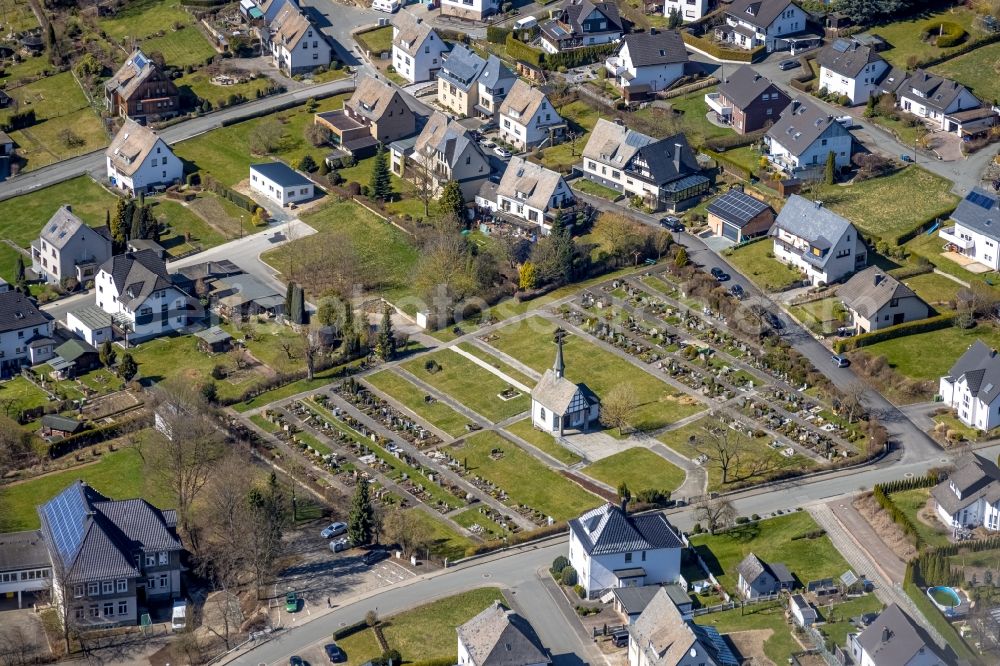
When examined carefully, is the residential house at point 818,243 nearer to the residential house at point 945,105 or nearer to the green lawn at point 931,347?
the green lawn at point 931,347

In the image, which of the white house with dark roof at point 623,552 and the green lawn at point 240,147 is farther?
the green lawn at point 240,147

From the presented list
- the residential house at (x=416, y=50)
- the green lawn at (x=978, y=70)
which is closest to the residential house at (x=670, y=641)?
the green lawn at (x=978, y=70)

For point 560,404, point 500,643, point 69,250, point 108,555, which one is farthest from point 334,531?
point 69,250

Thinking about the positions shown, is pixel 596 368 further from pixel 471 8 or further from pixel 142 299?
pixel 471 8

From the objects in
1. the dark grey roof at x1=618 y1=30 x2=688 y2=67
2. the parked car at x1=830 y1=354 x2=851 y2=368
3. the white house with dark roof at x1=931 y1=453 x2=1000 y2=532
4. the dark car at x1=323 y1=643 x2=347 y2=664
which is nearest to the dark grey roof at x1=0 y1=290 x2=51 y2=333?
the dark car at x1=323 y1=643 x2=347 y2=664

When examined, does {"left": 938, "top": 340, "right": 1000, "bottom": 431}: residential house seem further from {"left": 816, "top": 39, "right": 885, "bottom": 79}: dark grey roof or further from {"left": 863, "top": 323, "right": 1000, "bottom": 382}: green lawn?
{"left": 816, "top": 39, "right": 885, "bottom": 79}: dark grey roof

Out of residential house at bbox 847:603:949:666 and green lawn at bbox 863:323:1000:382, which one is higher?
residential house at bbox 847:603:949:666

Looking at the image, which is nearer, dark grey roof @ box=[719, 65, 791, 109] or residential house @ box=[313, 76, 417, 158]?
dark grey roof @ box=[719, 65, 791, 109]

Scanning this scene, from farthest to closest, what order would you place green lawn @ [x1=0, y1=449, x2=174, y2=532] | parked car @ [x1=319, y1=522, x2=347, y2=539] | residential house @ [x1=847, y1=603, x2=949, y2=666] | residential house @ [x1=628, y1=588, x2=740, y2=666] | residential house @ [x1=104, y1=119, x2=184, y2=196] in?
1. residential house @ [x1=104, y1=119, x2=184, y2=196]
2. green lawn @ [x1=0, y1=449, x2=174, y2=532]
3. parked car @ [x1=319, y1=522, x2=347, y2=539]
4. residential house @ [x1=628, y1=588, x2=740, y2=666]
5. residential house @ [x1=847, y1=603, x2=949, y2=666]
